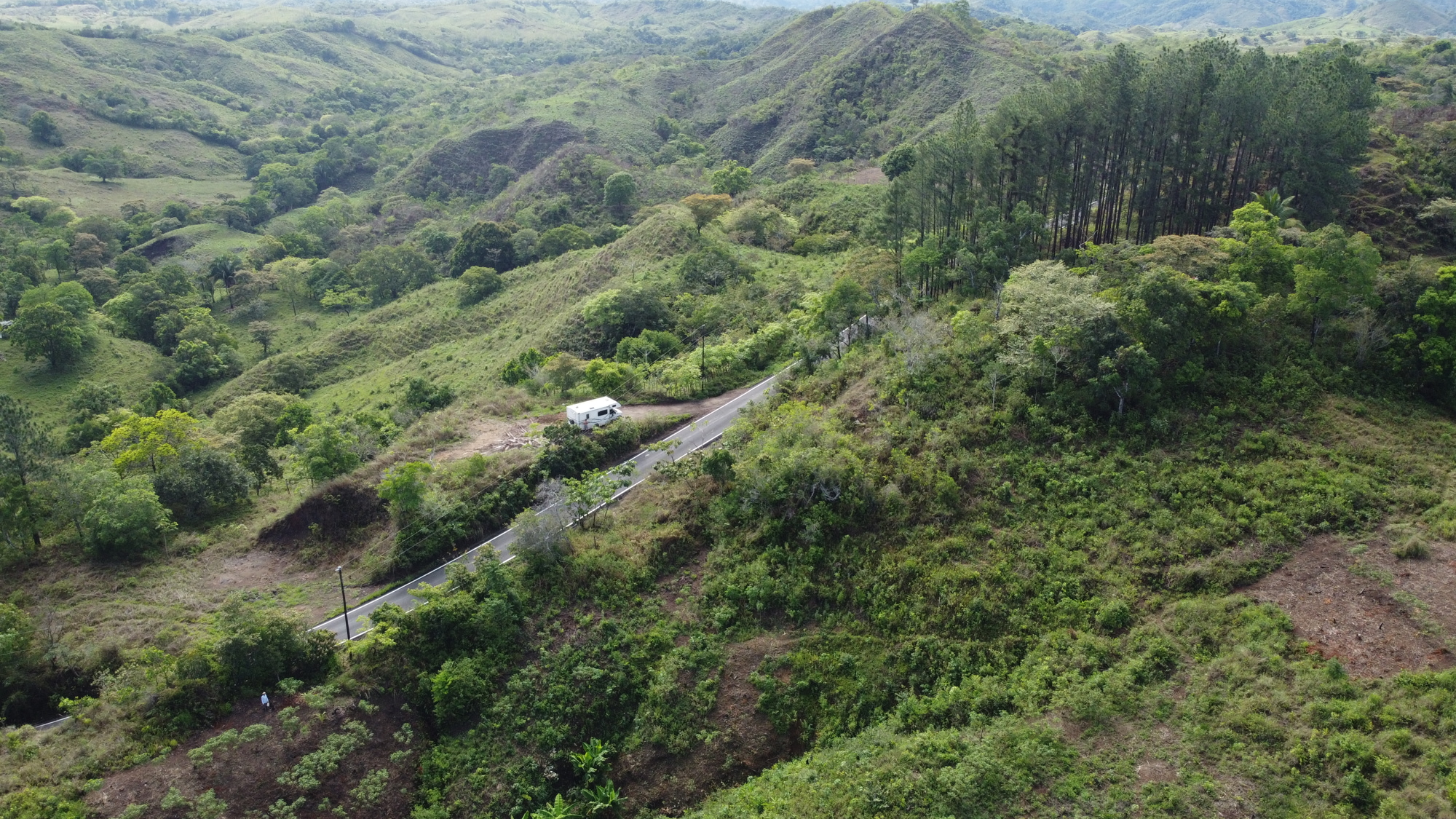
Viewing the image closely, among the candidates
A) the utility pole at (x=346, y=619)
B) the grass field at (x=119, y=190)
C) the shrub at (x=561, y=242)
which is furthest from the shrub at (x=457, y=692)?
the grass field at (x=119, y=190)

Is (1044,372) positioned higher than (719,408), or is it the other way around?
(1044,372)

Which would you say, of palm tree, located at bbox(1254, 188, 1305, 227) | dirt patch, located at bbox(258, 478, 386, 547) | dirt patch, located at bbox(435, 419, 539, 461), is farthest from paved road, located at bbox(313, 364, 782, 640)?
palm tree, located at bbox(1254, 188, 1305, 227)

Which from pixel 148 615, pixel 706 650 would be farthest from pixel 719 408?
pixel 148 615

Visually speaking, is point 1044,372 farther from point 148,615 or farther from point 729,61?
point 729,61

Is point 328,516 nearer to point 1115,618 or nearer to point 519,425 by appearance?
point 519,425

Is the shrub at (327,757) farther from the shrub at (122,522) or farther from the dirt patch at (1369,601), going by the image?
the dirt patch at (1369,601)

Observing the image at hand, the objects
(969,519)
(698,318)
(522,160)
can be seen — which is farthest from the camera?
(522,160)

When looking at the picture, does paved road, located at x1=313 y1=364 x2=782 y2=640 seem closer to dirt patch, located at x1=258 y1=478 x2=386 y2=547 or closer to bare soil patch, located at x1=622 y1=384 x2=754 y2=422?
bare soil patch, located at x1=622 y1=384 x2=754 y2=422
